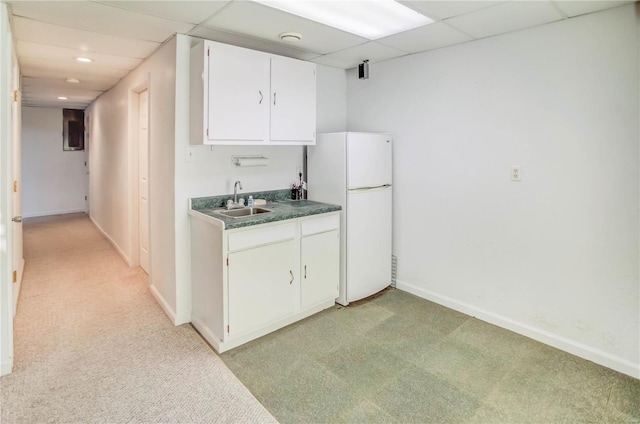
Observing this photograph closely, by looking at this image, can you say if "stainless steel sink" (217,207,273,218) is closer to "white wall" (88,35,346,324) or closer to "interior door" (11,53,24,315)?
"white wall" (88,35,346,324)

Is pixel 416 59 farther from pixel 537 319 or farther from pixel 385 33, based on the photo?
pixel 537 319

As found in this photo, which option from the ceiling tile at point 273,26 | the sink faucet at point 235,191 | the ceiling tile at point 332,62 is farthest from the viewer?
the ceiling tile at point 332,62

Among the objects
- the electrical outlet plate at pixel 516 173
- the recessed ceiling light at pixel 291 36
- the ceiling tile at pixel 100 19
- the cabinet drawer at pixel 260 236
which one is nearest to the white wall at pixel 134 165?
the ceiling tile at pixel 100 19

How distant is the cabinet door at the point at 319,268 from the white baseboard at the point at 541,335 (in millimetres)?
889

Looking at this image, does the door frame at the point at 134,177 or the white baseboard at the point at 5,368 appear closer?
the white baseboard at the point at 5,368

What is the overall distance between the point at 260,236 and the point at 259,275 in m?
0.29

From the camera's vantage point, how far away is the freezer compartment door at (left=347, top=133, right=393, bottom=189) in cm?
331

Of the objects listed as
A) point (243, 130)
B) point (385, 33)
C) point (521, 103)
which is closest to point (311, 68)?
point (385, 33)

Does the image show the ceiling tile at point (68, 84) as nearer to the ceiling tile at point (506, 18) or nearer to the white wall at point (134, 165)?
the white wall at point (134, 165)

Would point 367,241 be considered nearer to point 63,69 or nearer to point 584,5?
point 584,5

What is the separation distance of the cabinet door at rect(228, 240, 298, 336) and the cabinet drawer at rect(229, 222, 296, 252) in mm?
40

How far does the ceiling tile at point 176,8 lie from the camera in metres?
2.25

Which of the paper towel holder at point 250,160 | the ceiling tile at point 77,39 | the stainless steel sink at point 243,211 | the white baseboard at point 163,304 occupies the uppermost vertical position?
the ceiling tile at point 77,39

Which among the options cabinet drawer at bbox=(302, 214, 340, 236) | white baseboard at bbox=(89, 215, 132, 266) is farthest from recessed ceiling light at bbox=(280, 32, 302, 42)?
white baseboard at bbox=(89, 215, 132, 266)
